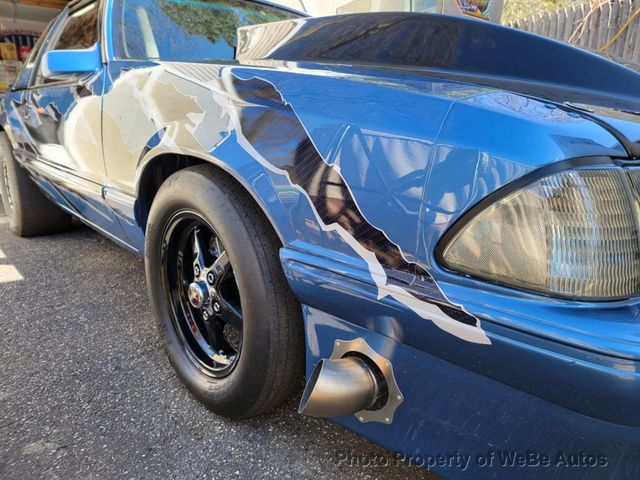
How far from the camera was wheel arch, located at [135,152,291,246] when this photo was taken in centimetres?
129

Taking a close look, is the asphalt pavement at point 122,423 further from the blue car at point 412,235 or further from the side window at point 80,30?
the side window at point 80,30

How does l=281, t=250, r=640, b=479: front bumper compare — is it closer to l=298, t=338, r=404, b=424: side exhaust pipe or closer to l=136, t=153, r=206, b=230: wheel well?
l=298, t=338, r=404, b=424: side exhaust pipe

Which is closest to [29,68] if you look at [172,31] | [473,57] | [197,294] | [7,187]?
[7,187]

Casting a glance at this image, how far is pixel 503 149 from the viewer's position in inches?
36.8

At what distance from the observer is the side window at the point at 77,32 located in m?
2.61

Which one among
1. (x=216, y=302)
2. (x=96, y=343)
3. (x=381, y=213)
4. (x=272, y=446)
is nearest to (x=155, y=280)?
(x=216, y=302)

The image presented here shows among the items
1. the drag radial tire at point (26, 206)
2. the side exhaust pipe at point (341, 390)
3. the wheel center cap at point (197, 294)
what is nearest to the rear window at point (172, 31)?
the wheel center cap at point (197, 294)

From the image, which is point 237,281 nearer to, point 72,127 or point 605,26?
point 72,127

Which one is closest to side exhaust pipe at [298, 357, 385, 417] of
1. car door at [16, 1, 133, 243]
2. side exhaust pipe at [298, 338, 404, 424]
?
side exhaust pipe at [298, 338, 404, 424]

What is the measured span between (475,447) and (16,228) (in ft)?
12.4

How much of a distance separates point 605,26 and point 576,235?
16.5 ft

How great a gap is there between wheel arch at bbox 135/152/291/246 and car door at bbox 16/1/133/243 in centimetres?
34

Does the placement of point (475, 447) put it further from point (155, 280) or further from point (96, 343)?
point (96, 343)

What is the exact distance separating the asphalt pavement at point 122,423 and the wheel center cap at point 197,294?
0.36 meters
